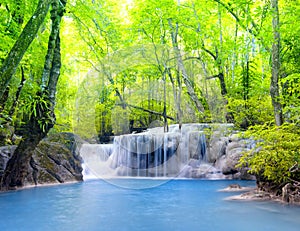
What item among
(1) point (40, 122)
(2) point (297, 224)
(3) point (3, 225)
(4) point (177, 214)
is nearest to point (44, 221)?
(3) point (3, 225)

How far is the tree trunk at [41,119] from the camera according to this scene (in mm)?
5848

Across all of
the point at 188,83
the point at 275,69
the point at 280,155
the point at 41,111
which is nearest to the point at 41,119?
the point at 41,111

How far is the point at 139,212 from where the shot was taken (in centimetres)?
440

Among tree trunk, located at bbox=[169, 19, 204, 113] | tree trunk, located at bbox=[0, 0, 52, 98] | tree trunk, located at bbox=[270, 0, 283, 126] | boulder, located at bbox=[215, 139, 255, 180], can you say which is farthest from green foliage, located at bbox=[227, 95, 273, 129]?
tree trunk, located at bbox=[0, 0, 52, 98]

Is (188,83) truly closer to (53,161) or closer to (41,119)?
(53,161)

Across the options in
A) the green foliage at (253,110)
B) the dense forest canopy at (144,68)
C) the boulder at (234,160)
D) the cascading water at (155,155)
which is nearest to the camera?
the dense forest canopy at (144,68)

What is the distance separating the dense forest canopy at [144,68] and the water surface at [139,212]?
1443mm

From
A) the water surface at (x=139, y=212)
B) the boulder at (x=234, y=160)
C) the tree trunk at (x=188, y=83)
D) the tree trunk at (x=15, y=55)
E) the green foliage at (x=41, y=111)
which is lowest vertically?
the water surface at (x=139, y=212)

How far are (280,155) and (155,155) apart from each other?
6.20 m

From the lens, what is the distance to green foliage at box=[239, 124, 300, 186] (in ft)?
14.4

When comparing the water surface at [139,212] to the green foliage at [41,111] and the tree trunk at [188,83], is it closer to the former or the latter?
the green foliage at [41,111]

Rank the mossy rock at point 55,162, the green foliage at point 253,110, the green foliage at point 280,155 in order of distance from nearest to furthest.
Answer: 1. the green foliage at point 280,155
2. the green foliage at point 253,110
3. the mossy rock at point 55,162

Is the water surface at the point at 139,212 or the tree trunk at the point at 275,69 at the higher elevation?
the tree trunk at the point at 275,69

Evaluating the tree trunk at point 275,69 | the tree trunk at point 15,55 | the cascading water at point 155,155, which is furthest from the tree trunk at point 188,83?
the tree trunk at point 15,55
